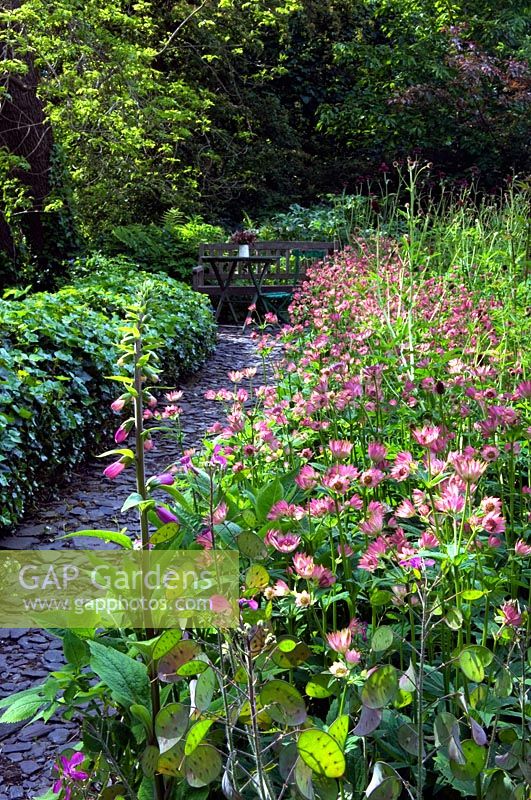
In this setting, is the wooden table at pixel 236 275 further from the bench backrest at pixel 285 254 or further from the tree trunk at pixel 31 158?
the tree trunk at pixel 31 158

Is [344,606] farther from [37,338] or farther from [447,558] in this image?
[37,338]

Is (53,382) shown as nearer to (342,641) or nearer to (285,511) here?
(285,511)

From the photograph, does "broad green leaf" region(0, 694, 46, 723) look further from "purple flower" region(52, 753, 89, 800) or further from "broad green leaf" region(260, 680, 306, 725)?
"broad green leaf" region(260, 680, 306, 725)

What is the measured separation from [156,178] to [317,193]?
169 inches

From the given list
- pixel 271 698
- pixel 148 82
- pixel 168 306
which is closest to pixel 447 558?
pixel 271 698

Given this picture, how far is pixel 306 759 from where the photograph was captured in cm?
104

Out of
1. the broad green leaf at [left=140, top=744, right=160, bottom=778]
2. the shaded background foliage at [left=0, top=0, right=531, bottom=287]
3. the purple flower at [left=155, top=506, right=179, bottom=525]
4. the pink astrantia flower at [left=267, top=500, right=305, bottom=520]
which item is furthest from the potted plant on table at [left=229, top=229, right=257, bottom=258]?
the broad green leaf at [left=140, top=744, right=160, bottom=778]

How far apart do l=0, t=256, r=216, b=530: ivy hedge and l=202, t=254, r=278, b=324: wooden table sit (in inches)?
145

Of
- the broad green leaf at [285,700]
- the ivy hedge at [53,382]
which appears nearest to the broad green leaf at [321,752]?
the broad green leaf at [285,700]

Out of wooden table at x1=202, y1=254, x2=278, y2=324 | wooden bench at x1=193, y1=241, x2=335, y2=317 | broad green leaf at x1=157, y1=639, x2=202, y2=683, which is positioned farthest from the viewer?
wooden bench at x1=193, y1=241, x2=335, y2=317

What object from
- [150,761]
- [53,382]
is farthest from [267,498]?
[53,382]

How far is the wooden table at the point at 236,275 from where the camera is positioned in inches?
399

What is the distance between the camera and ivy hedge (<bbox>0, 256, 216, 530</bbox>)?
3.73 m

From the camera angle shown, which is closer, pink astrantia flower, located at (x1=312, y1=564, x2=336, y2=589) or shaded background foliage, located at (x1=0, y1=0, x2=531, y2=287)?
pink astrantia flower, located at (x1=312, y1=564, x2=336, y2=589)
